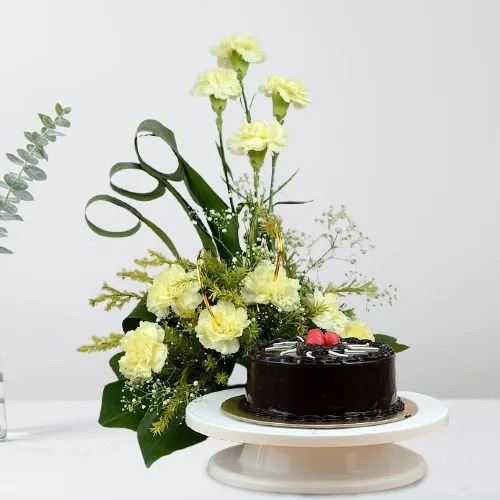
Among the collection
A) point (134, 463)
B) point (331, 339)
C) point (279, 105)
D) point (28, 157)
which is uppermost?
point (279, 105)

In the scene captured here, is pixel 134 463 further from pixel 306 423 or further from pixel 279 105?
pixel 279 105

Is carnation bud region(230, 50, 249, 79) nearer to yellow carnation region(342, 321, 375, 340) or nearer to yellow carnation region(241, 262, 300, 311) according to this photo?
yellow carnation region(241, 262, 300, 311)

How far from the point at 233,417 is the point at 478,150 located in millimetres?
1763


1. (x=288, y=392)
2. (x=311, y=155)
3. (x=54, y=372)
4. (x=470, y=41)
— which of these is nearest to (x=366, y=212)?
(x=311, y=155)

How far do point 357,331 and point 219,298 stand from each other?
0.86 feet

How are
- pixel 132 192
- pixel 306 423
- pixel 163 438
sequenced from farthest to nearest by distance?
pixel 132 192
pixel 163 438
pixel 306 423

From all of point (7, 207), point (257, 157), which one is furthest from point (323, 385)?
point (7, 207)

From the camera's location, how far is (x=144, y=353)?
166 centimetres

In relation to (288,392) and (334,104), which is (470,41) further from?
(288,392)

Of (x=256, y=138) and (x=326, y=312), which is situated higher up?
(x=256, y=138)

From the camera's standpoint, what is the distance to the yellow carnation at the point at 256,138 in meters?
1.70

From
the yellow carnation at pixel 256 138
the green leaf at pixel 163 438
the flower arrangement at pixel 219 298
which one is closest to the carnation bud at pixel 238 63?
the flower arrangement at pixel 219 298

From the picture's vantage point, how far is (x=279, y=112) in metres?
1.79

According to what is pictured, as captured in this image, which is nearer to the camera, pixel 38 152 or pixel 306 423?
pixel 306 423
